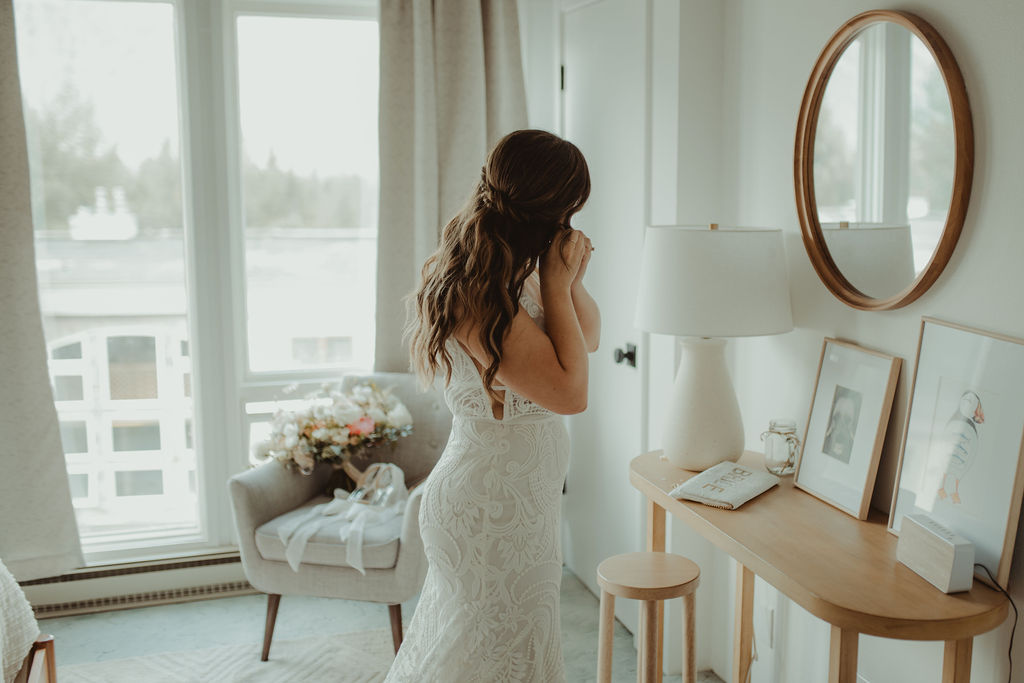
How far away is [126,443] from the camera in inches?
134

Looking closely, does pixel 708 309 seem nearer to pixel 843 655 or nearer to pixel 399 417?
pixel 843 655

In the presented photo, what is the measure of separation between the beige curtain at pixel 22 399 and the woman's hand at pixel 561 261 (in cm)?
218

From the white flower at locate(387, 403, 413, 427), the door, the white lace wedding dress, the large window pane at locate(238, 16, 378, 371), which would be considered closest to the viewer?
the white lace wedding dress

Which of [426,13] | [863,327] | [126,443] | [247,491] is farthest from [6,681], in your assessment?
[426,13]

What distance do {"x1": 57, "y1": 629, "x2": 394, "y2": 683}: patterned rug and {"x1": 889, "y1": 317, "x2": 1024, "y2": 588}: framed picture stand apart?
178 centimetres

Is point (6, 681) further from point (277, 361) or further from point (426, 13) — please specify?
point (426, 13)

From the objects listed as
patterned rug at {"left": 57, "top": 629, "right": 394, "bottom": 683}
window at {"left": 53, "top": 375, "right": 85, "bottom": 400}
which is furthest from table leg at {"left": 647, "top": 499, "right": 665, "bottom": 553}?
window at {"left": 53, "top": 375, "right": 85, "bottom": 400}

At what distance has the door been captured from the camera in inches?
111

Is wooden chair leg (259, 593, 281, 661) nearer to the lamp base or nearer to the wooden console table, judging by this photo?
the wooden console table

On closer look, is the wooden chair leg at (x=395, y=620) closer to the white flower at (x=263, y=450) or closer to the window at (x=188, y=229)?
the white flower at (x=263, y=450)

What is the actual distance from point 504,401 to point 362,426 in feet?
4.19

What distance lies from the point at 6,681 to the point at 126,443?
1.53 m

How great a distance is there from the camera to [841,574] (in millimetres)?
1620

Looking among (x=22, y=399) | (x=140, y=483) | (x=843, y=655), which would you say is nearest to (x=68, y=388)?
(x=22, y=399)
